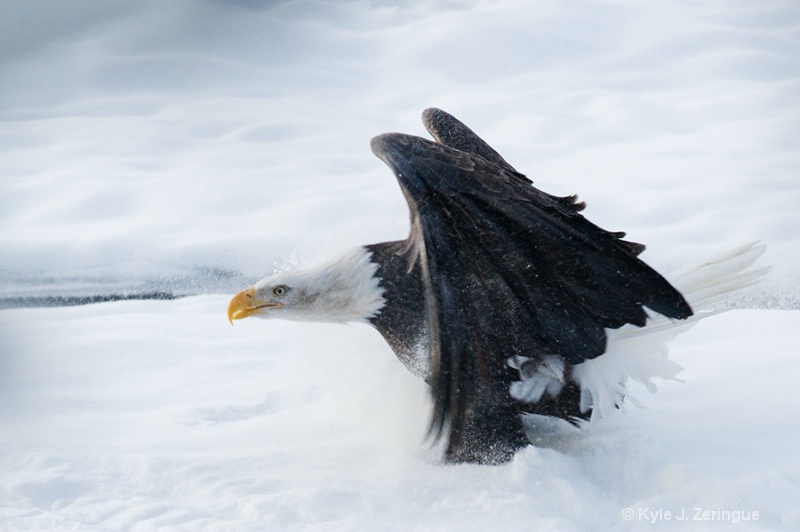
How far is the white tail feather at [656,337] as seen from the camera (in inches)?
102

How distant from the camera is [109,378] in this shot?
11.8 ft

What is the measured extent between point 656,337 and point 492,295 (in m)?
0.56

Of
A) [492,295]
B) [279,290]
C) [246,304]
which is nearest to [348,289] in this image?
[279,290]

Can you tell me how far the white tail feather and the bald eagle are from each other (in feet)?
0.03

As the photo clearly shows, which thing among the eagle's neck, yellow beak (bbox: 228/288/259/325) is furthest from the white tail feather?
yellow beak (bbox: 228/288/259/325)

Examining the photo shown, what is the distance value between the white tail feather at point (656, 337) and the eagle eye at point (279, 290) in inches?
36.2

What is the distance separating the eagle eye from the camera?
2.82 m

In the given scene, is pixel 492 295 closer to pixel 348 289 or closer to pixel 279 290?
pixel 348 289

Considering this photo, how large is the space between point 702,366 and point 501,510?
1321 mm

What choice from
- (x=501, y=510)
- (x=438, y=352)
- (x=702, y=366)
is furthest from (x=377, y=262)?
(x=702, y=366)

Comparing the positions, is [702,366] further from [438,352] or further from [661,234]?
[661,234]

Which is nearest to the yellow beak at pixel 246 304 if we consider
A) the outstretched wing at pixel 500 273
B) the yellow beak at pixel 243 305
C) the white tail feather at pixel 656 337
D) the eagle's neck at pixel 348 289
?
the yellow beak at pixel 243 305

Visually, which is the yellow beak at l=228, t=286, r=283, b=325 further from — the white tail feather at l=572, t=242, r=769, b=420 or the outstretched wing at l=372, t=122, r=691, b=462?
the white tail feather at l=572, t=242, r=769, b=420

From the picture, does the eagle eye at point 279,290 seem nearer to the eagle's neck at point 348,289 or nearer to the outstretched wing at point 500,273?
the eagle's neck at point 348,289
